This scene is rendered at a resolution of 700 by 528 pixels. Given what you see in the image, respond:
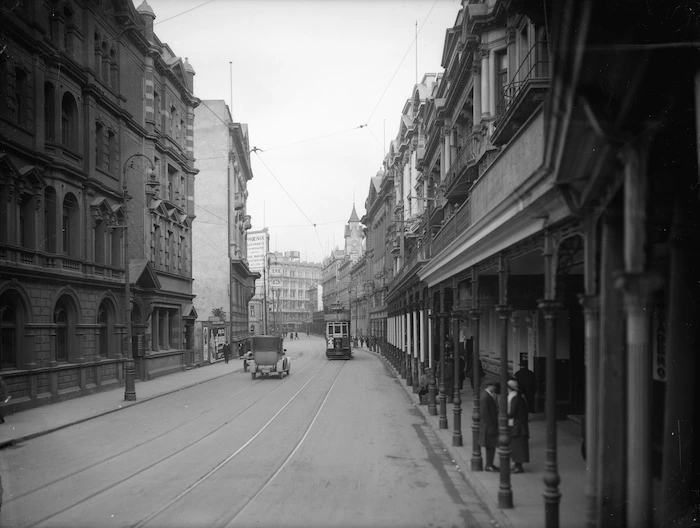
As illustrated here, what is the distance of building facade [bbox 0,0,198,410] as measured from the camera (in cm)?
1941

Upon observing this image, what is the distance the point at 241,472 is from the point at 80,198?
16.7m

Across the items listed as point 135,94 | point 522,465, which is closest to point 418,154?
point 135,94

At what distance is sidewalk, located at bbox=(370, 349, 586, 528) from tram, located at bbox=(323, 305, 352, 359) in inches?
1329

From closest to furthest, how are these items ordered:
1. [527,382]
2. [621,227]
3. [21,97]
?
[621,227], [527,382], [21,97]

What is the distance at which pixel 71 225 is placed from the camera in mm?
23766

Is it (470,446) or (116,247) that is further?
(116,247)

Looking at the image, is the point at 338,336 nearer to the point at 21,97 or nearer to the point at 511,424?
the point at 21,97

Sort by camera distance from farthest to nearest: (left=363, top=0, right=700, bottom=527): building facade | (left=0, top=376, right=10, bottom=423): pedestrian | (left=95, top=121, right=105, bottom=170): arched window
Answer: (left=95, top=121, right=105, bottom=170): arched window, (left=0, top=376, right=10, bottom=423): pedestrian, (left=363, top=0, right=700, bottom=527): building facade

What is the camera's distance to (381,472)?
11031 mm

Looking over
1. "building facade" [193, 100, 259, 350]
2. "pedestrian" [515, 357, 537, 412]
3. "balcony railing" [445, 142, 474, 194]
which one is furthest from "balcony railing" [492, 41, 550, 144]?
"building facade" [193, 100, 259, 350]

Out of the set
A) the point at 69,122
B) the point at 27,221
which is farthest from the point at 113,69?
the point at 27,221

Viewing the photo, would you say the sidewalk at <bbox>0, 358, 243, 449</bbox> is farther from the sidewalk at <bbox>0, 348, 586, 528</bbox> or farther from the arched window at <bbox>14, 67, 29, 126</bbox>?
the arched window at <bbox>14, 67, 29, 126</bbox>

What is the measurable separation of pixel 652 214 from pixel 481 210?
568 centimetres

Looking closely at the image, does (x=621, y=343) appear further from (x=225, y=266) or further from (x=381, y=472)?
(x=225, y=266)
